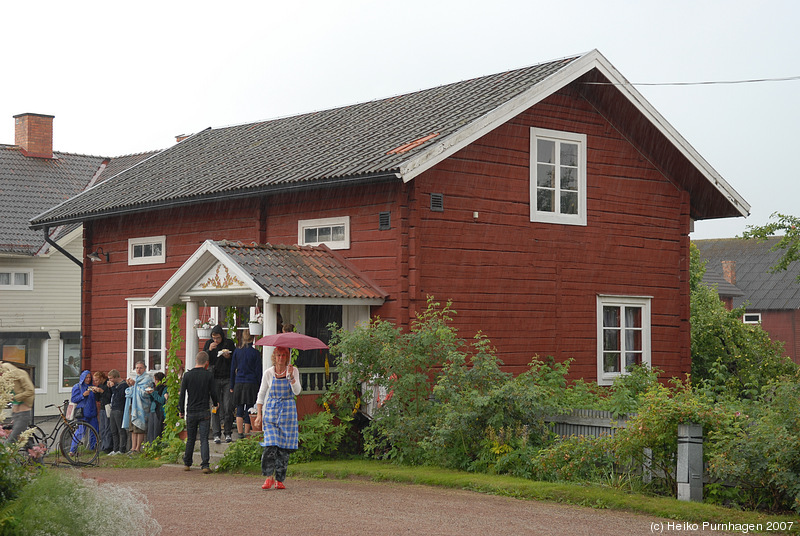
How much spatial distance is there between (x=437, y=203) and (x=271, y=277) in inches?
117

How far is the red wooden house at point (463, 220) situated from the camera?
15.9m

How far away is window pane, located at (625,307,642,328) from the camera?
19.0 metres

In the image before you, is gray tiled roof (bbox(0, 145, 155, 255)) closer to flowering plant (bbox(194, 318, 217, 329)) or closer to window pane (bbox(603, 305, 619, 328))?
flowering plant (bbox(194, 318, 217, 329))

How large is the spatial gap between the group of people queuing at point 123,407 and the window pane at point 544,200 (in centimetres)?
726

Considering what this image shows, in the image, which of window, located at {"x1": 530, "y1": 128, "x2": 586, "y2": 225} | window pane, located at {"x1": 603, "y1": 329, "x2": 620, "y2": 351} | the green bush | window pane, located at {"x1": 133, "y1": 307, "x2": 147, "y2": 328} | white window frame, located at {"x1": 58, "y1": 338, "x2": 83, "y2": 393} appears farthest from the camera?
white window frame, located at {"x1": 58, "y1": 338, "x2": 83, "y2": 393}

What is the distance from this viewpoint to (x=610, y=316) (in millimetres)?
18781

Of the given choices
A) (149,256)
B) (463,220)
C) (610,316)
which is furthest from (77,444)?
(610,316)

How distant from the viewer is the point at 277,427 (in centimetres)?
1255

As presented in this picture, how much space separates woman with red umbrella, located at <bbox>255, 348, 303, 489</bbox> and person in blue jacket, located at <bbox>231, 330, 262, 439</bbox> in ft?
9.38

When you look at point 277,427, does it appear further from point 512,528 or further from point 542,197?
point 542,197

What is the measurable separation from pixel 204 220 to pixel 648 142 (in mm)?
8557

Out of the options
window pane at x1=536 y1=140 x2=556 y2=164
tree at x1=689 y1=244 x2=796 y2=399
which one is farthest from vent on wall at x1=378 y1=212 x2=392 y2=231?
tree at x1=689 y1=244 x2=796 y2=399

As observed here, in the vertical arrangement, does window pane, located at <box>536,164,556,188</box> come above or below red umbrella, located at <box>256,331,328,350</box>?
above

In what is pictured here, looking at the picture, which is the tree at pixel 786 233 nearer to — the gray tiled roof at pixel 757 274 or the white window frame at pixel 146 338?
the white window frame at pixel 146 338
